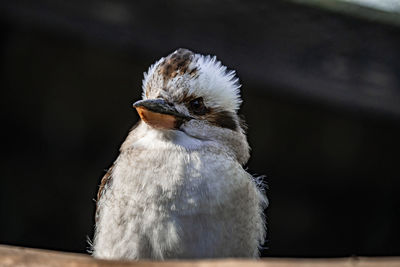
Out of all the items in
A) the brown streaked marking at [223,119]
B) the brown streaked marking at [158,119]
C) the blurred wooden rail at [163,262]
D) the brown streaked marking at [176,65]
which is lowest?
the blurred wooden rail at [163,262]

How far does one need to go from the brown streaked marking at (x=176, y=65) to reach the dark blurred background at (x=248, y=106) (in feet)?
3.33

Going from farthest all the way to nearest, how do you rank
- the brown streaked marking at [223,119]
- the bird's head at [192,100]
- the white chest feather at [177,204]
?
the brown streaked marking at [223,119] < the bird's head at [192,100] < the white chest feather at [177,204]

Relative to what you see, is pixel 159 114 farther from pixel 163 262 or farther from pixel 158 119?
pixel 163 262

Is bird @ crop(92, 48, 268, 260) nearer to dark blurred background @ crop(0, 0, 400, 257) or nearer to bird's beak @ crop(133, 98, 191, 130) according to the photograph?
bird's beak @ crop(133, 98, 191, 130)

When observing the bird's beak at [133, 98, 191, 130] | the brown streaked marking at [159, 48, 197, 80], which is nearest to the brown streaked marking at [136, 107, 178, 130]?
the bird's beak at [133, 98, 191, 130]

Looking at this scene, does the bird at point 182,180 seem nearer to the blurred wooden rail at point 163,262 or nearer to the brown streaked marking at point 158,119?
the brown streaked marking at point 158,119

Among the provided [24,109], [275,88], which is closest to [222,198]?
[275,88]

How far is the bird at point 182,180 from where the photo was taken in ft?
7.81

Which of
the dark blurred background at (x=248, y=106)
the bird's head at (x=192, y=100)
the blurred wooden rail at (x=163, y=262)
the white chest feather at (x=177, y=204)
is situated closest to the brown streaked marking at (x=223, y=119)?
the bird's head at (x=192, y=100)

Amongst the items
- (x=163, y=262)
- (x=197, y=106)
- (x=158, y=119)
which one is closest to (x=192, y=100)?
(x=197, y=106)

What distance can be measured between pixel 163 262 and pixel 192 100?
38.9 inches

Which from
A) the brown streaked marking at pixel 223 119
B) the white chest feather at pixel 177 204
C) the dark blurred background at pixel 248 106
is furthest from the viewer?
the dark blurred background at pixel 248 106

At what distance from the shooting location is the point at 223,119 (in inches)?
107

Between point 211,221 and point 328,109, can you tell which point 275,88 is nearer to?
point 328,109
